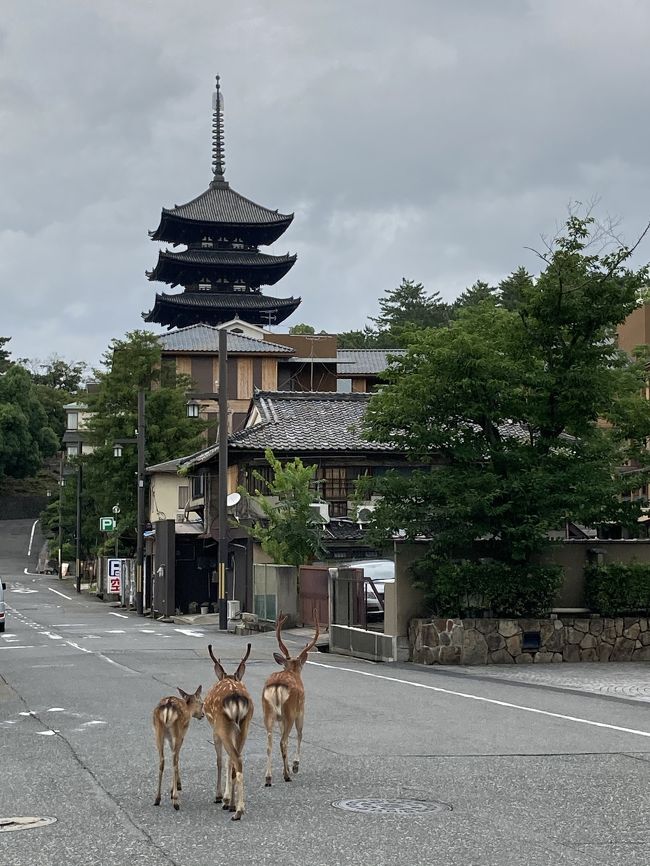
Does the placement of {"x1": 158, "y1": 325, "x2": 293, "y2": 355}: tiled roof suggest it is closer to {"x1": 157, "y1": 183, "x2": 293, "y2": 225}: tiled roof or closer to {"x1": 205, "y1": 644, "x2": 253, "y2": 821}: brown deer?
{"x1": 157, "y1": 183, "x2": 293, "y2": 225}: tiled roof

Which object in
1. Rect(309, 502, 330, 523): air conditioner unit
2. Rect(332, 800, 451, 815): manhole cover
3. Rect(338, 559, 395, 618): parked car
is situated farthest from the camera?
Rect(309, 502, 330, 523): air conditioner unit

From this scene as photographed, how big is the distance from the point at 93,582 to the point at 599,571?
58.6 metres

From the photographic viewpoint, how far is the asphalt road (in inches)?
297

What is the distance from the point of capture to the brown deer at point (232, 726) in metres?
8.29

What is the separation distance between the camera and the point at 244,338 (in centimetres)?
8281

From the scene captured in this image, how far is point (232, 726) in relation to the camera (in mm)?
8391

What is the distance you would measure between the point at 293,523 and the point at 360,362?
51.9 meters

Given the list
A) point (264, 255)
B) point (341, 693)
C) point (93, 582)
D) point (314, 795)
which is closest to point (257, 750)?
point (314, 795)

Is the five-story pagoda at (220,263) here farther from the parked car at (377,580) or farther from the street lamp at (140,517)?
the parked car at (377,580)

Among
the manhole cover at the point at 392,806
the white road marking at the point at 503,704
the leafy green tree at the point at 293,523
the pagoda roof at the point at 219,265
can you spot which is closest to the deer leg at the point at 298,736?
the manhole cover at the point at 392,806

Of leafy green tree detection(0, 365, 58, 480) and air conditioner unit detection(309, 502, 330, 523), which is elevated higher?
leafy green tree detection(0, 365, 58, 480)

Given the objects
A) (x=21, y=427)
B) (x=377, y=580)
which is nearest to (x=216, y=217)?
(x=21, y=427)

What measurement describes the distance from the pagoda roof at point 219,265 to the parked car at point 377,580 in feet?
206

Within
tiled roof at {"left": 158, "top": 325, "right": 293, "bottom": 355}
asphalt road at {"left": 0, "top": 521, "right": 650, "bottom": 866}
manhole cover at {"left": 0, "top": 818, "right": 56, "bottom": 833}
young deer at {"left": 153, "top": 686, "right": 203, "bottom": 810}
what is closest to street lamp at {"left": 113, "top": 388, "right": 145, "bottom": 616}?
tiled roof at {"left": 158, "top": 325, "right": 293, "bottom": 355}
